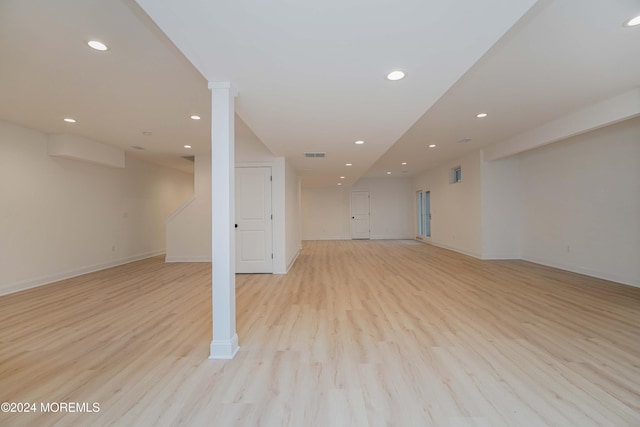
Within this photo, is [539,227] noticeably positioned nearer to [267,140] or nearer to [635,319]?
[635,319]

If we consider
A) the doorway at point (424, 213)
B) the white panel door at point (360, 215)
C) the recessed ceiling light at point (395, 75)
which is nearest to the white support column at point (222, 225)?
the recessed ceiling light at point (395, 75)

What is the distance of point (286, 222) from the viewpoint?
582cm

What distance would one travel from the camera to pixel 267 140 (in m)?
4.32

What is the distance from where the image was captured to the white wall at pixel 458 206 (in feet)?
22.5

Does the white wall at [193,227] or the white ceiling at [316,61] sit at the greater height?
the white ceiling at [316,61]

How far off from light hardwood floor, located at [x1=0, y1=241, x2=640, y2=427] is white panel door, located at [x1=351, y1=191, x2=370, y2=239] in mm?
7511

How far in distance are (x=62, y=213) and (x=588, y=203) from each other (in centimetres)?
941

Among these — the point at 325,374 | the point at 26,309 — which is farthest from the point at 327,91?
the point at 26,309

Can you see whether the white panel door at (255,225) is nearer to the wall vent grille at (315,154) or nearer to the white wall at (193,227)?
the wall vent grille at (315,154)

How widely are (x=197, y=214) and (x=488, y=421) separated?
21.9ft

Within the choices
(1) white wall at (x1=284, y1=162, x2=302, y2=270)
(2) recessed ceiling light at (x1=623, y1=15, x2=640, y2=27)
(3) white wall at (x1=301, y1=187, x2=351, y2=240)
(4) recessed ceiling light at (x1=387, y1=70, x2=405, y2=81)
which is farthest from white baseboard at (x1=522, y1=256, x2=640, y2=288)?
(3) white wall at (x1=301, y1=187, x2=351, y2=240)

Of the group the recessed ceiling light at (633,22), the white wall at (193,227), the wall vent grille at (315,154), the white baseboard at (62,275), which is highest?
the recessed ceiling light at (633,22)

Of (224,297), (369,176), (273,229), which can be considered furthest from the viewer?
(369,176)

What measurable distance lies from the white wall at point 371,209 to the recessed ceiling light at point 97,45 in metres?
9.68
